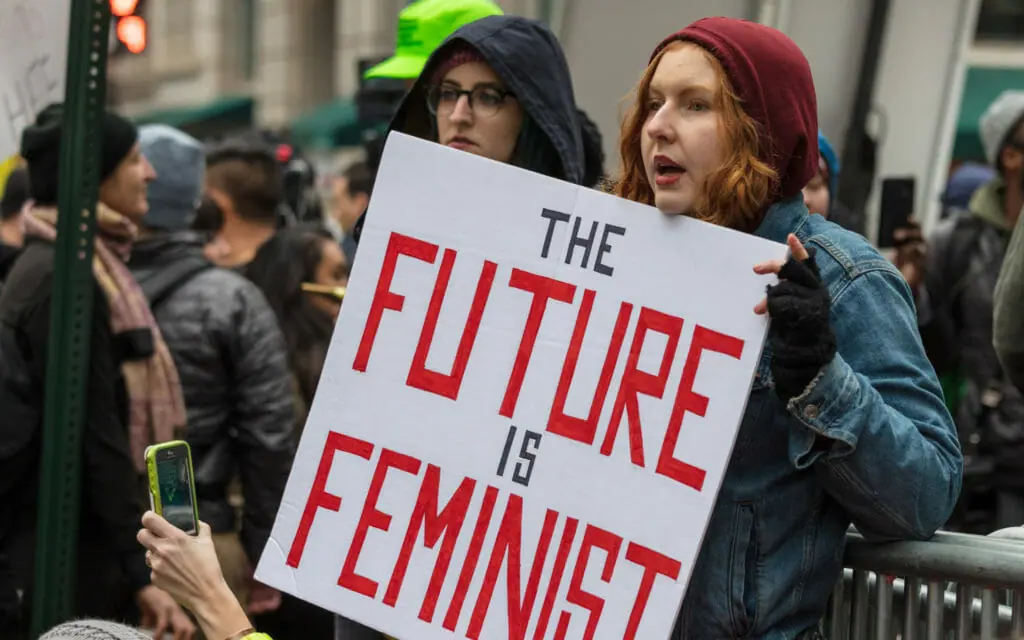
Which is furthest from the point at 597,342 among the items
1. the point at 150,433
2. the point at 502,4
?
the point at 502,4

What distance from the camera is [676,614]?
2527mm

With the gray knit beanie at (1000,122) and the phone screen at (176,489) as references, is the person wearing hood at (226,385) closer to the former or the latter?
the phone screen at (176,489)

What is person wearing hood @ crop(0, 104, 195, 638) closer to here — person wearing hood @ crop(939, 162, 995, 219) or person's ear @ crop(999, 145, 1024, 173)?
person's ear @ crop(999, 145, 1024, 173)

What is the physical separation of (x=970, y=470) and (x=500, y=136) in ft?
11.0

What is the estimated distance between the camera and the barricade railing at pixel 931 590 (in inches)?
102

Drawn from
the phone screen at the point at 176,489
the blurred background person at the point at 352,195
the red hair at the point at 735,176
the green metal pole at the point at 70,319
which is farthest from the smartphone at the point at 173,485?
the blurred background person at the point at 352,195

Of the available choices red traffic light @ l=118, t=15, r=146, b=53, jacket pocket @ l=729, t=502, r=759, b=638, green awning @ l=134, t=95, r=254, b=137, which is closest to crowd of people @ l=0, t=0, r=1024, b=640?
jacket pocket @ l=729, t=502, r=759, b=638

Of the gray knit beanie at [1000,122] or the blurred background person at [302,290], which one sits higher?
the gray knit beanie at [1000,122]

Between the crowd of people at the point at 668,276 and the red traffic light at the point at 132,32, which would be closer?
the crowd of people at the point at 668,276

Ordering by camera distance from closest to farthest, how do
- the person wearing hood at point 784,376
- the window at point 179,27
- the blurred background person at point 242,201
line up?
the person wearing hood at point 784,376
the blurred background person at point 242,201
the window at point 179,27

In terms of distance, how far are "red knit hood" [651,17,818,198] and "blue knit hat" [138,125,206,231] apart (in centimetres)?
329

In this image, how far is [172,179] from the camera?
5.80 metres

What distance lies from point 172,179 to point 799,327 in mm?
3803

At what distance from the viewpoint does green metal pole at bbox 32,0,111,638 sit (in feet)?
13.7
